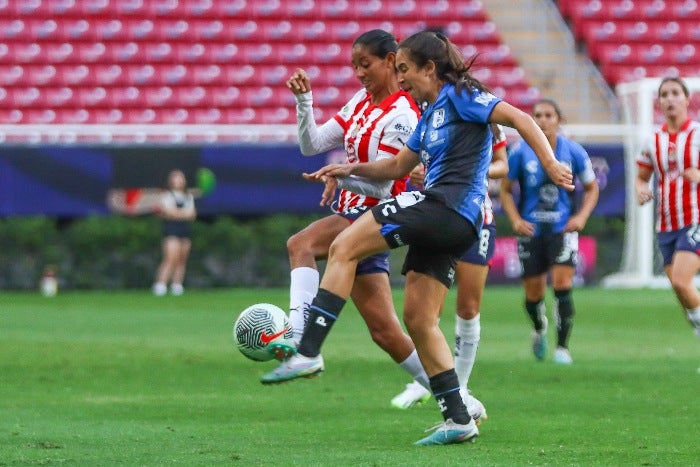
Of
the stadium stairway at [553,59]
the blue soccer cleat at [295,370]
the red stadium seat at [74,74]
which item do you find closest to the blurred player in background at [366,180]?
the blue soccer cleat at [295,370]

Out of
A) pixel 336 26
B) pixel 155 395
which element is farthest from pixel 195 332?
pixel 336 26

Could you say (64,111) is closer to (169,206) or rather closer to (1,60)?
(1,60)

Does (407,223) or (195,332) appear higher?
(407,223)

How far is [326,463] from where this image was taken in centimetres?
662

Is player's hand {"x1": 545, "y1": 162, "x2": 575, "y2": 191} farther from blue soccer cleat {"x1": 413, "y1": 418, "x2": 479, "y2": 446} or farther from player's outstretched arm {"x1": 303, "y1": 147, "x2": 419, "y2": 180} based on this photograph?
blue soccer cleat {"x1": 413, "y1": 418, "x2": 479, "y2": 446}

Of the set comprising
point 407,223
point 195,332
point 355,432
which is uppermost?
point 407,223

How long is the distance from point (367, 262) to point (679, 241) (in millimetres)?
4398

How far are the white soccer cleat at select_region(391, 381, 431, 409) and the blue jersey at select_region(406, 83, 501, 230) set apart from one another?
2.46 meters

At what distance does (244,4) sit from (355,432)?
22.2 meters

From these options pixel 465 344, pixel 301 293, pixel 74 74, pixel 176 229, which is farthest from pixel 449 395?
pixel 74 74

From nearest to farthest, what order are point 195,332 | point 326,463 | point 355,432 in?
1. point 326,463
2. point 355,432
3. point 195,332

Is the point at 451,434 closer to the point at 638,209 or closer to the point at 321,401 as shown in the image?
the point at 321,401

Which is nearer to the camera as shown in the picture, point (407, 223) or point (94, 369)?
point (407, 223)

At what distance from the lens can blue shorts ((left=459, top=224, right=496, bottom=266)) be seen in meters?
9.49
